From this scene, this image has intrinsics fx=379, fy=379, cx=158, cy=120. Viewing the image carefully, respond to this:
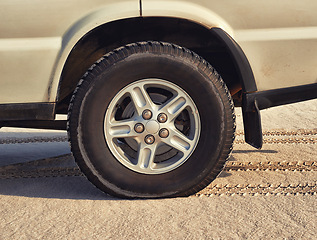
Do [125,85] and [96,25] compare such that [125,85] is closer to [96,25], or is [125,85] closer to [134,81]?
[134,81]

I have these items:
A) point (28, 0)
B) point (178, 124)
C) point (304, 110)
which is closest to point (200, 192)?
point (178, 124)

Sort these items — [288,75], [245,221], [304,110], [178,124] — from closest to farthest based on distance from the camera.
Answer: [245,221], [288,75], [178,124], [304,110]

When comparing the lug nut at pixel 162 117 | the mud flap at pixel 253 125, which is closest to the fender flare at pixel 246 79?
the mud flap at pixel 253 125

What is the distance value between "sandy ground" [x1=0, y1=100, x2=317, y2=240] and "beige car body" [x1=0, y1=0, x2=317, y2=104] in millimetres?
662

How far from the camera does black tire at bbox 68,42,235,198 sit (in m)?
2.30

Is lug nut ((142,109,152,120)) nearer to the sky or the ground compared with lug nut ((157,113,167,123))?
nearer to the sky

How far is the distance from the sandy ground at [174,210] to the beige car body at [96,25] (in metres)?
0.66

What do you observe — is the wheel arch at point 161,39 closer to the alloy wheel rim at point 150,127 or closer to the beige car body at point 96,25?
the beige car body at point 96,25

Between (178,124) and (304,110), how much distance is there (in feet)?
14.7

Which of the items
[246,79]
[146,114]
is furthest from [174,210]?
[246,79]

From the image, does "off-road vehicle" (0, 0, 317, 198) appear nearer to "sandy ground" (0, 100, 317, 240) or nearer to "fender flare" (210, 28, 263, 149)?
"fender flare" (210, 28, 263, 149)

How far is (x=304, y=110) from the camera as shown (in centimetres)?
641

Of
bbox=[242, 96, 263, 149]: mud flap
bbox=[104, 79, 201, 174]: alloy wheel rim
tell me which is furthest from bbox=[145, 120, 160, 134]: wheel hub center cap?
bbox=[242, 96, 263, 149]: mud flap

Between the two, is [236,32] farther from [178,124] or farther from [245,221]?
[245,221]
